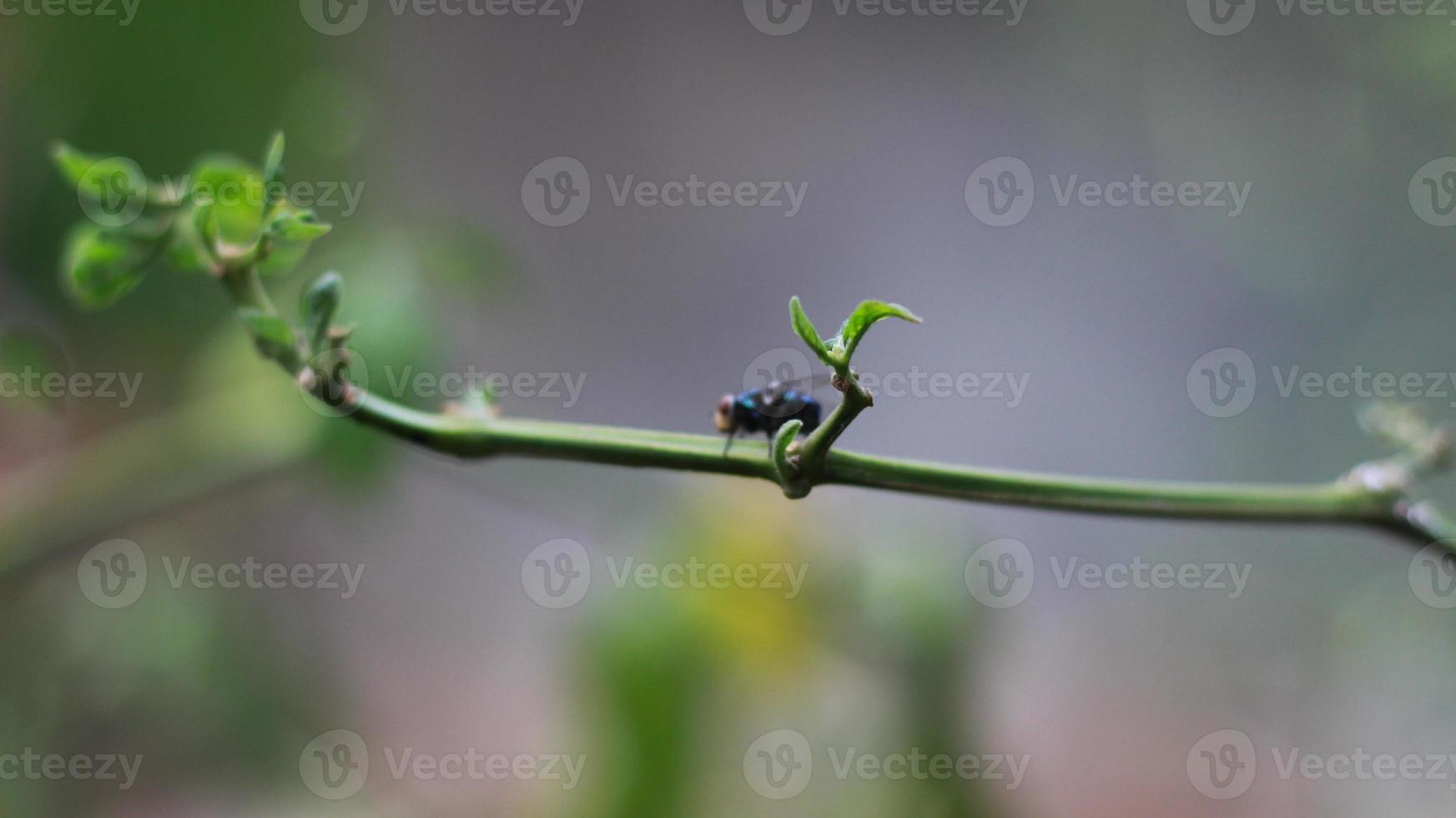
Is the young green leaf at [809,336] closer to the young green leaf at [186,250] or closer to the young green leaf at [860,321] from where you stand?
the young green leaf at [860,321]

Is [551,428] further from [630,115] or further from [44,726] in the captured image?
[630,115]

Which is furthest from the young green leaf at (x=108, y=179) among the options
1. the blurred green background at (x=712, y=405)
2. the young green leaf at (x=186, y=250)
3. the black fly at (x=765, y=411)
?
the black fly at (x=765, y=411)

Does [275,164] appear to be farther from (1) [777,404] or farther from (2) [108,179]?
(1) [777,404]

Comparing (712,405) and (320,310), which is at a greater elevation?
(712,405)

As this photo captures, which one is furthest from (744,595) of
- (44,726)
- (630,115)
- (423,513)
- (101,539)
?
(630,115)

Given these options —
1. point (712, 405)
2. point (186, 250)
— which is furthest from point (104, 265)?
point (712, 405)

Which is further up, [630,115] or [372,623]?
[630,115]
